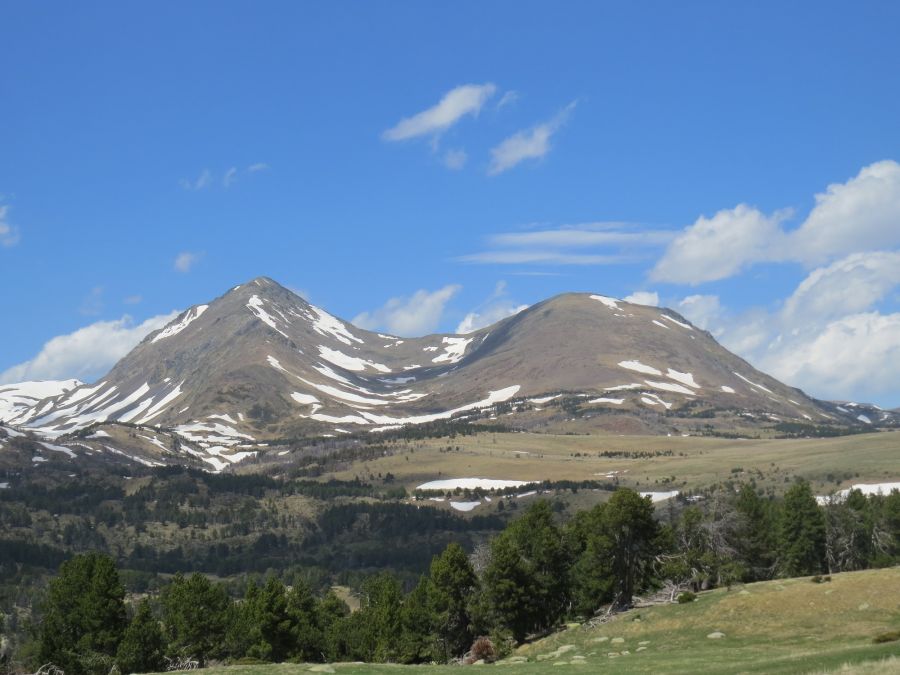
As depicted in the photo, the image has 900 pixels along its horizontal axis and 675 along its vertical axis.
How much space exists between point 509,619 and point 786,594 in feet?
84.6

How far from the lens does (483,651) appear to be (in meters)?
79.4

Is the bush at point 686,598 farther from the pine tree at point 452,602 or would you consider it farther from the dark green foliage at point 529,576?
the pine tree at point 452,602

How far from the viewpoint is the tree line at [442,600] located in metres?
74.9

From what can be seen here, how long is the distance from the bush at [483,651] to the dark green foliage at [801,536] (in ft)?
122

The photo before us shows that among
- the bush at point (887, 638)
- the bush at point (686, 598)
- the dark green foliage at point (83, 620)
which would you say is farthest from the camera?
the dark green foliage at point (83, 620)

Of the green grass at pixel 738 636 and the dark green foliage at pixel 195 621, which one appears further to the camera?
the dark green foliage at pixel 195 621

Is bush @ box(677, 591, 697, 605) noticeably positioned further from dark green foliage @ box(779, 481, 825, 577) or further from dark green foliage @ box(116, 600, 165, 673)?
dark green foliage @ box(116, 600, 165, 673)

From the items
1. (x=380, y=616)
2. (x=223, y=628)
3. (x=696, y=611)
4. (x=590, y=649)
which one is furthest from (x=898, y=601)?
(x=223, y=628)

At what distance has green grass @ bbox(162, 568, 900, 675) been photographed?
4397 centimetres

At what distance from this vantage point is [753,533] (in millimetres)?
96312

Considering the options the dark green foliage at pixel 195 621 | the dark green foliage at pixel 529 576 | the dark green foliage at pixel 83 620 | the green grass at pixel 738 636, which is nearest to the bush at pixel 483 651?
the dark green foliage at pixel 529 576

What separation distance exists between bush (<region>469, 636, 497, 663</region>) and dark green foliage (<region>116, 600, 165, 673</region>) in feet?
81.6

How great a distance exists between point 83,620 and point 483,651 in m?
31.6

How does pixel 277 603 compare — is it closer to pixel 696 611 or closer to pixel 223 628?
pixel 223 628
